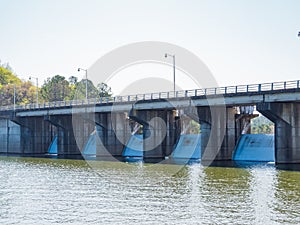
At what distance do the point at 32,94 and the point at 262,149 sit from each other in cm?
12574

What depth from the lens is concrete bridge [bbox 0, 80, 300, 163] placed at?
55.7 meters

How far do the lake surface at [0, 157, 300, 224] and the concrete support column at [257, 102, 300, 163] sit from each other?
7.29 meters

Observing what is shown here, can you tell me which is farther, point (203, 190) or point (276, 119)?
point (276, 119)

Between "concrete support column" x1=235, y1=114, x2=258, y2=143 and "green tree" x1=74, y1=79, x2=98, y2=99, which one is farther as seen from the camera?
"green tree" x1=74, y1=79, x2=98, y2=99

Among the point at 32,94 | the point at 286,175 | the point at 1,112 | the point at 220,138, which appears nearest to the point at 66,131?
the point at 1,112

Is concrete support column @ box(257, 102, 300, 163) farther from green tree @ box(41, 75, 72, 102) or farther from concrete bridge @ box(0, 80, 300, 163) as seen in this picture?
green tree @ box(41, 75, 72, 102)

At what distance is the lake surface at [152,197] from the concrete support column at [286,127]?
7286mm

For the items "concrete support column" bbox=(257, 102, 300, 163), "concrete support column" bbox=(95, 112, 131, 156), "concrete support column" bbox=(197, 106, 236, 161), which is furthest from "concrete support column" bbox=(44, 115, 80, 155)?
"concrete support column" bbox=(257, 102, 300, 163)

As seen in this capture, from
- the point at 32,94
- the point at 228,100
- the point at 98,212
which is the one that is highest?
the point at 32,94

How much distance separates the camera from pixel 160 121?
241 feet

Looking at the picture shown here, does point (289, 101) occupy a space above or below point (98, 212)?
above

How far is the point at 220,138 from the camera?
64.5 metres

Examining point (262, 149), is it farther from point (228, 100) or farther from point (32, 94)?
point (32, 94)

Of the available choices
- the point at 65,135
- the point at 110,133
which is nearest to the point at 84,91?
the point at 65,135
